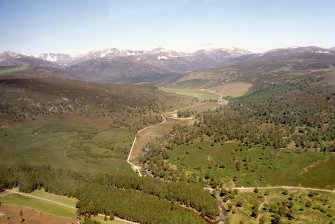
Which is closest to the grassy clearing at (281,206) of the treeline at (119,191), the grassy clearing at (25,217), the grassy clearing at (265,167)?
the treeline at (119,191)

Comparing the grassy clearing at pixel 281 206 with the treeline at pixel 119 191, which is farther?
the treeline at pixel 119 191

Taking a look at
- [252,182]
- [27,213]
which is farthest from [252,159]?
[27,213]

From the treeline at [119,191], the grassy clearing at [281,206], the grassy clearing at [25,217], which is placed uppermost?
the treeline at [119,191]

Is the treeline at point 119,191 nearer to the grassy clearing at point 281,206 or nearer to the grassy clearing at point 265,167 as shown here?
the grassy clearing at point 281,206

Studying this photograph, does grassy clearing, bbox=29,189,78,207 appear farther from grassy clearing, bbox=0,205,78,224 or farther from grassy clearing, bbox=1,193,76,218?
grassy clearing, bbox=0,205,78,224

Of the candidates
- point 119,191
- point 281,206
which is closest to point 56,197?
point 119,191

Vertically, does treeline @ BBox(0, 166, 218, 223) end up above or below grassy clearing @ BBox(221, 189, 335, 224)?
above

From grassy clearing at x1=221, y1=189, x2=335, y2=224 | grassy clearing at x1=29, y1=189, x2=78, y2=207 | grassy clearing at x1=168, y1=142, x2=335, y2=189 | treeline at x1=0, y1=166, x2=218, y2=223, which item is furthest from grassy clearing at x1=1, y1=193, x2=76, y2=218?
grassy clearing at x1=168, y1=142, x2=335, y2=189
